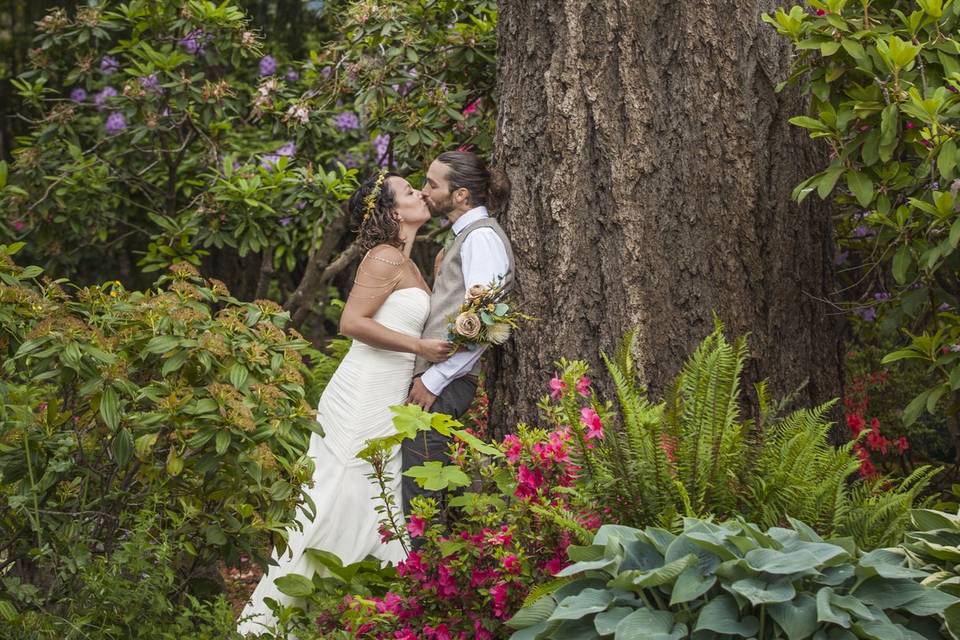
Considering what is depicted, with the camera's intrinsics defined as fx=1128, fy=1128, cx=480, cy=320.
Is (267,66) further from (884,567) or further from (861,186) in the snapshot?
(884,567)

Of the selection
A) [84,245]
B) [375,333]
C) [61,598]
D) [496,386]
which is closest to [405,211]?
[375,333]

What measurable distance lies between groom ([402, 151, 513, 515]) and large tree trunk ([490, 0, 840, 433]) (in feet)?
0.86

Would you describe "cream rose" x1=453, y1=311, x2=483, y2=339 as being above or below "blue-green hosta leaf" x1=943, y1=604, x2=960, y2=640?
above

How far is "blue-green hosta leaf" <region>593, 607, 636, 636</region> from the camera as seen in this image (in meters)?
2.60

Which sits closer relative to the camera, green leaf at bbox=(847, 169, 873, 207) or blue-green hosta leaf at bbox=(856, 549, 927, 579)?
blue-green hosta leaf at bbox=(856, 549, 927, 579)

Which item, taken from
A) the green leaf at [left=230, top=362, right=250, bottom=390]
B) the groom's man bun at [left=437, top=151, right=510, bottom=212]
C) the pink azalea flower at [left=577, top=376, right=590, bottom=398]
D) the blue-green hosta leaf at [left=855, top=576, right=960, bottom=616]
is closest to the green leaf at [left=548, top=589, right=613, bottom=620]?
the blue-green hosta leaf at [left=855, top=576, right=960, bottom=616]

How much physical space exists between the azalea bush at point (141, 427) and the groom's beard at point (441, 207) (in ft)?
4.30

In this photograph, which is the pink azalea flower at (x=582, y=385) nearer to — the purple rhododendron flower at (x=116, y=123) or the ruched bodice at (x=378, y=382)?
the ruched bodice at (x=378, y=382)

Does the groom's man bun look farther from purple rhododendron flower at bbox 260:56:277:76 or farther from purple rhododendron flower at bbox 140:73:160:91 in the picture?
purple rhododendron flower at bbox 260:56:277:76

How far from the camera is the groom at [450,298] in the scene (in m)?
4.61

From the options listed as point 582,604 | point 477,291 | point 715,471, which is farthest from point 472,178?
point 582,604

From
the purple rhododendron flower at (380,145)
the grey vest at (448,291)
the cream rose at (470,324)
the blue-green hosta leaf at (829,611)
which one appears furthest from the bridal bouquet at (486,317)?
the purple rhododendron flower at (380,145)

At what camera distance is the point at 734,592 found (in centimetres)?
260

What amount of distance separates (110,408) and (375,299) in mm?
1760
